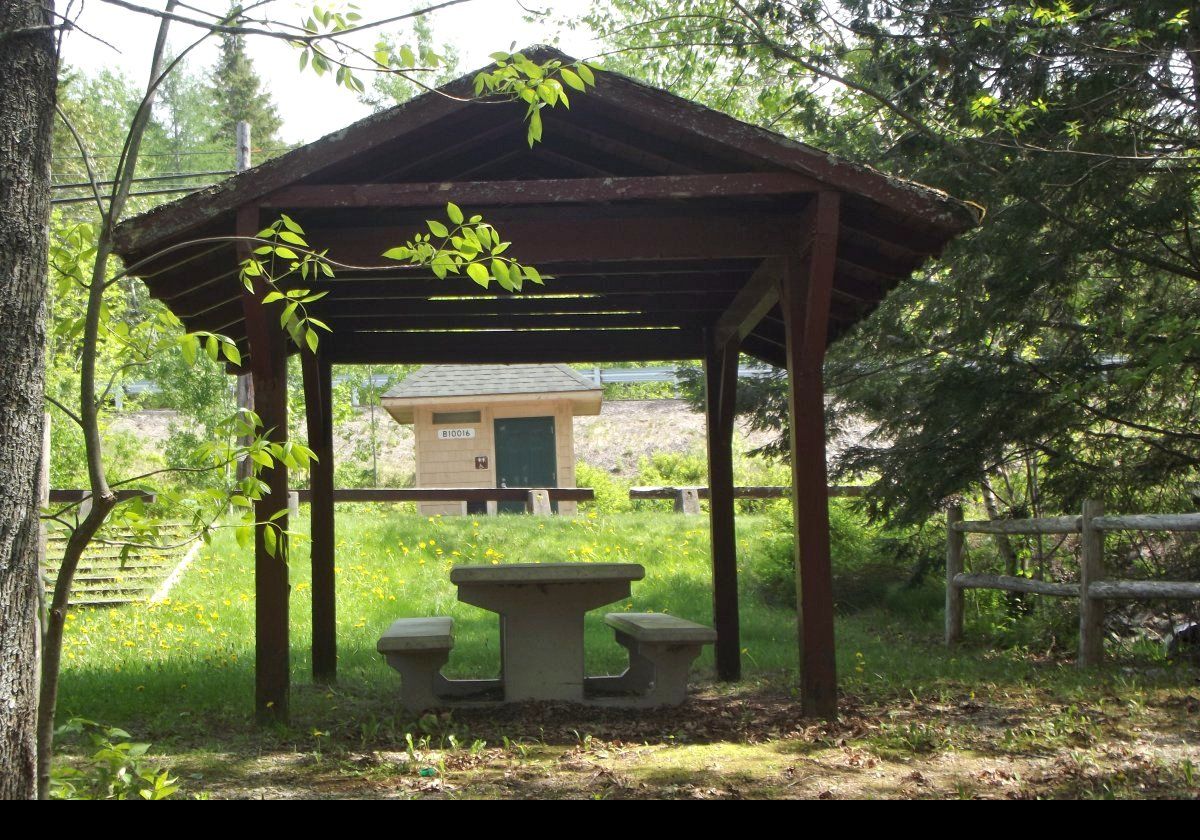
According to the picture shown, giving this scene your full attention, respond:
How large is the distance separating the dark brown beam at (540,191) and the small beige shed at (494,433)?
17.1 meters

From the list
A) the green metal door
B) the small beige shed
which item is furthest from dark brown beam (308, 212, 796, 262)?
the green metal door

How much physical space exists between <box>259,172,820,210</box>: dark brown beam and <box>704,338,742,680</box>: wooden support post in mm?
2711

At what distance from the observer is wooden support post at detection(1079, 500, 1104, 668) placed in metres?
9.13

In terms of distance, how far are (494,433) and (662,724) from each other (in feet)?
57.2

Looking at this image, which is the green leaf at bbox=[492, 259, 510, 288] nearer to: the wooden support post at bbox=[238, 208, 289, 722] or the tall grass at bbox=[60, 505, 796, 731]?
the wooden support post at bbox=[238, 208, 289, 722]

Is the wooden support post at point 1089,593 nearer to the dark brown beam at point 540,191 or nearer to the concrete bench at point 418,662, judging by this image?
the dark brown beam at point 540,191

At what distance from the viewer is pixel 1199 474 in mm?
10359

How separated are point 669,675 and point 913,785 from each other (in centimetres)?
253

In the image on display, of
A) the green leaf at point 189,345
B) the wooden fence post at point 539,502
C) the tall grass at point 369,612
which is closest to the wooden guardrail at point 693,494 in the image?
the tall grass at point 369,612

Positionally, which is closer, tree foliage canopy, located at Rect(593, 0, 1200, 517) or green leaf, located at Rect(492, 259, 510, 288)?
green leaf, located at Rect(492, 259, 510, 288)

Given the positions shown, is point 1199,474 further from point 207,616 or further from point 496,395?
point 496,395

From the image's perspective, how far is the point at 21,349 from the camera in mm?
3213

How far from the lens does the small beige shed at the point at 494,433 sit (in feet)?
77.5

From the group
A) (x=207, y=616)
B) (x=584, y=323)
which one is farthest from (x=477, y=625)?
(x=584, y=323)
